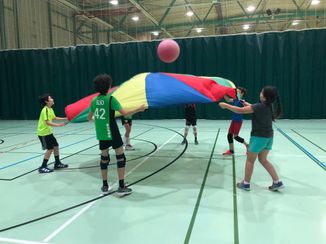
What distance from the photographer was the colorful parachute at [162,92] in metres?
3.89

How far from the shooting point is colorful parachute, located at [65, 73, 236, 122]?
389cm

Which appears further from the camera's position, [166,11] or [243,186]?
[166,11]

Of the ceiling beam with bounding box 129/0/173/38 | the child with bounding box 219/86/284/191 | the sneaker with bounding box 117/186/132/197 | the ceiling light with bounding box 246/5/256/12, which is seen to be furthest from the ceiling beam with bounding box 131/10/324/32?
the sneaker with bounding box 117/186/132/197

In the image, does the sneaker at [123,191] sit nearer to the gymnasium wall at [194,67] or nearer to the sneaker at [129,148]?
the sneaker at [129,148]

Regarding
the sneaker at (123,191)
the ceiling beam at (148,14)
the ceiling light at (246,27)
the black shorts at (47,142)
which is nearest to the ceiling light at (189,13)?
the ceiling beam at (148,14)

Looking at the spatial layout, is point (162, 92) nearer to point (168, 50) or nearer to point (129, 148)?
point (168, 50)

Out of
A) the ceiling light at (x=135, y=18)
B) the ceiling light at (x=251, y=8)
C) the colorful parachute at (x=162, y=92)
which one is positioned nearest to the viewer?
the colorful parachute at (x=162, y=92)

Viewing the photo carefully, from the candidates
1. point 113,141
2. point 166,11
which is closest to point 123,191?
point 113,141

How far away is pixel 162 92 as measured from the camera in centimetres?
395

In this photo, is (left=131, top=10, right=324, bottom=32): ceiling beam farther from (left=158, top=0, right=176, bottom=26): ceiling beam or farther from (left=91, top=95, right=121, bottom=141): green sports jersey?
(left=91, top=95, right=121, bottom=141): green sports jersey

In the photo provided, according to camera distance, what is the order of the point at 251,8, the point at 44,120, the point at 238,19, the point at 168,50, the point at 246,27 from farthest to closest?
the point at 246,27 < the point at 238,19 < the point at 251,8 < the point at 168,50 < the point at 44,120

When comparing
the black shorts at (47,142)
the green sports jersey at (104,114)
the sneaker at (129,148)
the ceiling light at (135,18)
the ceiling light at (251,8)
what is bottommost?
the sneaker at (129,148)

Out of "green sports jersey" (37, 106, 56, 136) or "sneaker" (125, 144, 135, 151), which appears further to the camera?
"sneaker" (125, 144, 135, 151)

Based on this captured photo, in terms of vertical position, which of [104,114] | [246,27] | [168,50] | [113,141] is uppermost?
[246,27]
